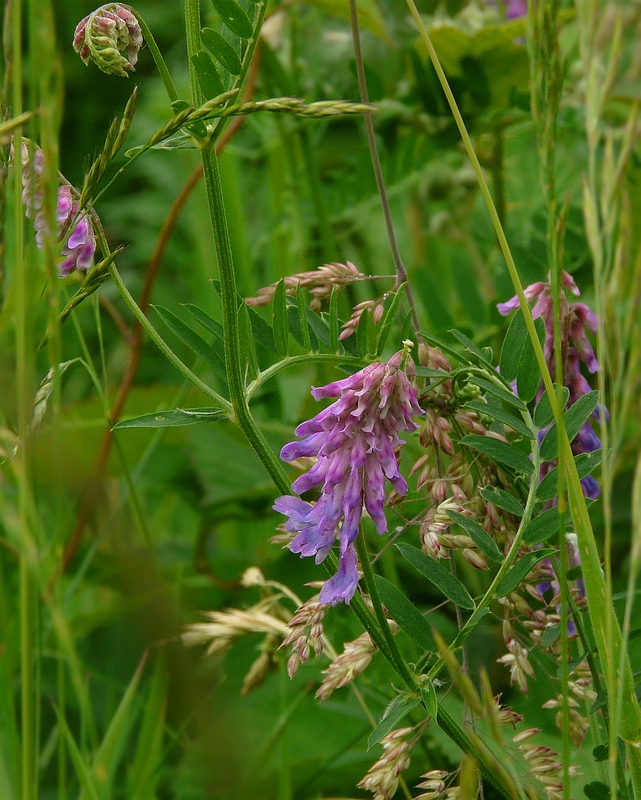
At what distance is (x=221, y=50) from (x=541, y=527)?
0.41 meters

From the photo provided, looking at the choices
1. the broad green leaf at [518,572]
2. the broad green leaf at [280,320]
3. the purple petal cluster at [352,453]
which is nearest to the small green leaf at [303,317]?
the broad green leaf at [280,320]

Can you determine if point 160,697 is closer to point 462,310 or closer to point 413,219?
point 462,310

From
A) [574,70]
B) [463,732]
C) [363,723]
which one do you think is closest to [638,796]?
[463,732]

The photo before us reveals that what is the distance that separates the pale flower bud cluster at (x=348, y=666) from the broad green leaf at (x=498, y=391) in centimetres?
21

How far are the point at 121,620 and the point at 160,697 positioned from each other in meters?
0.38

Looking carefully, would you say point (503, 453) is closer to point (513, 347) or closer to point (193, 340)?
point (513, 347)

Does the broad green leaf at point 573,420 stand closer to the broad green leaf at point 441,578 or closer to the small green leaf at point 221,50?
the broad green leaf at point 441,578

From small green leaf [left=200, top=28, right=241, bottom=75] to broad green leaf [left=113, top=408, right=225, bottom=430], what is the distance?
238 millimetres

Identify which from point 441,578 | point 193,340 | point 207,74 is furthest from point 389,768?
point 207,74

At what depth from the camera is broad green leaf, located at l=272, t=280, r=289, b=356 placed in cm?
71

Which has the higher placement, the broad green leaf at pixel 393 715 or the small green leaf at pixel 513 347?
the small green leaf at pixel 513 347

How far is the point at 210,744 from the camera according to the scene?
2.52 feet

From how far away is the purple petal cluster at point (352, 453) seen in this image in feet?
2.02

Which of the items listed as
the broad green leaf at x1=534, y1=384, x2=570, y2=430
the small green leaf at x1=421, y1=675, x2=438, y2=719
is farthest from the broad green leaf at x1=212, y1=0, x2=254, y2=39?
the small green leaf at x1=421, y1=675, x2=438, y2=719
